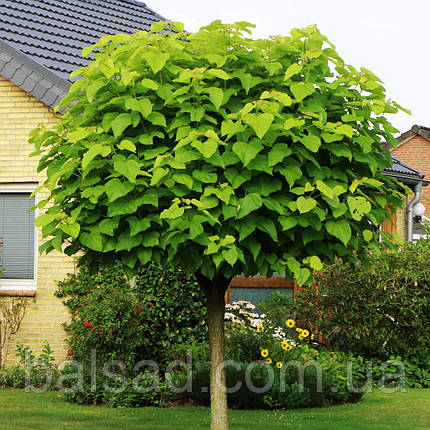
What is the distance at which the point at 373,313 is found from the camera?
11.9 metres

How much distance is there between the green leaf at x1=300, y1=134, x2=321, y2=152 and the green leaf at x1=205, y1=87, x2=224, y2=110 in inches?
24.1

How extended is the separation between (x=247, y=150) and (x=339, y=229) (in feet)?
2.82

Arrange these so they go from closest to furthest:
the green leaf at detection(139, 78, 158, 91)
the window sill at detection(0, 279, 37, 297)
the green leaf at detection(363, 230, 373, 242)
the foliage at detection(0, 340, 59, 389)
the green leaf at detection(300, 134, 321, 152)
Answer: the green leaf at detection(300, 134, 321, 152) → the green leaf at detection(139, 78, 158, 91) → the green leaf at detection(363, 230, 373, 242) → the foliage at detection(0, 340, 59, 389) → the window sill at detection(0, 279, 37, 297)

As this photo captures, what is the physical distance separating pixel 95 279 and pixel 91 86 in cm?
568

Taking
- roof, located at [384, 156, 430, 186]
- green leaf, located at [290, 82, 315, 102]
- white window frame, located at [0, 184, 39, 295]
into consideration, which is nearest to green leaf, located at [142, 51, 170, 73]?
green leaf, located at [290, 82, 315, 102]

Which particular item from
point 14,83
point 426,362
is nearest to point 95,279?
point 14,83

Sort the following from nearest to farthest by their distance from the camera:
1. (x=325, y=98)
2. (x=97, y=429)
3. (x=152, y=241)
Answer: (x=152, y=241)
(x=325, y=98)
(x=97, y=429)

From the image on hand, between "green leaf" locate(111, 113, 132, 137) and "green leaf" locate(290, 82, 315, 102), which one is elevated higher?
"green leaf" locate(290, 82, 315, 102)

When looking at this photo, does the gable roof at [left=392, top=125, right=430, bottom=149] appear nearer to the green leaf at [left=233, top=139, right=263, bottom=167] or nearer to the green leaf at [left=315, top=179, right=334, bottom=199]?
the green leaf at [left=315, top=179, right=334, bottom=199]

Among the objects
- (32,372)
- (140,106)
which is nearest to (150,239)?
(140,106)

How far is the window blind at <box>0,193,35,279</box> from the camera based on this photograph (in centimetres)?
1130

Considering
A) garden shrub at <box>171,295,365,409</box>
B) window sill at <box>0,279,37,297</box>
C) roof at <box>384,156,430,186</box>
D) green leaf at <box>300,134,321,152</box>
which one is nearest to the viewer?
green leaf at <box>300,134,321,152</box>

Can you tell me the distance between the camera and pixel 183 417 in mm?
8391

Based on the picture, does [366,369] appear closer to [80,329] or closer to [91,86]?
[80,329]
